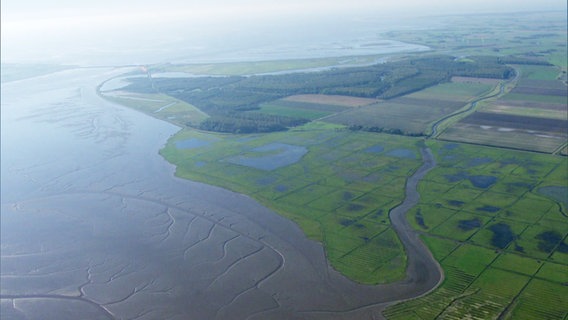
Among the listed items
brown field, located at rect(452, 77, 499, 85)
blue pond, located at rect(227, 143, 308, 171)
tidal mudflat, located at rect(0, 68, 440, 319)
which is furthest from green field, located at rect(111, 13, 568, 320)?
tidal mudflat, located at rect(0, 68, 440, 319)

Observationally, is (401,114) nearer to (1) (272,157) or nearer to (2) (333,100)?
(2) (333,100)

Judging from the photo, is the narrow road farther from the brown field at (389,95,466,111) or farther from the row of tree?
the row of tree

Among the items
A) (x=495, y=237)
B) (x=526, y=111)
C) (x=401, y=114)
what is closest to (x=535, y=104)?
(x=526, y=111)

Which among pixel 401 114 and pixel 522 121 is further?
pixel 401 114

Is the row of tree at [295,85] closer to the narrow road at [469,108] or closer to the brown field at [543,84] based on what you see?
the brown field at [543,84]

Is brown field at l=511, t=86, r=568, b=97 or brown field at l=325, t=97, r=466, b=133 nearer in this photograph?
brown field at l=325, t=97, r=466, b=133

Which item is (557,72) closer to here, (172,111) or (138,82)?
(172,111)
